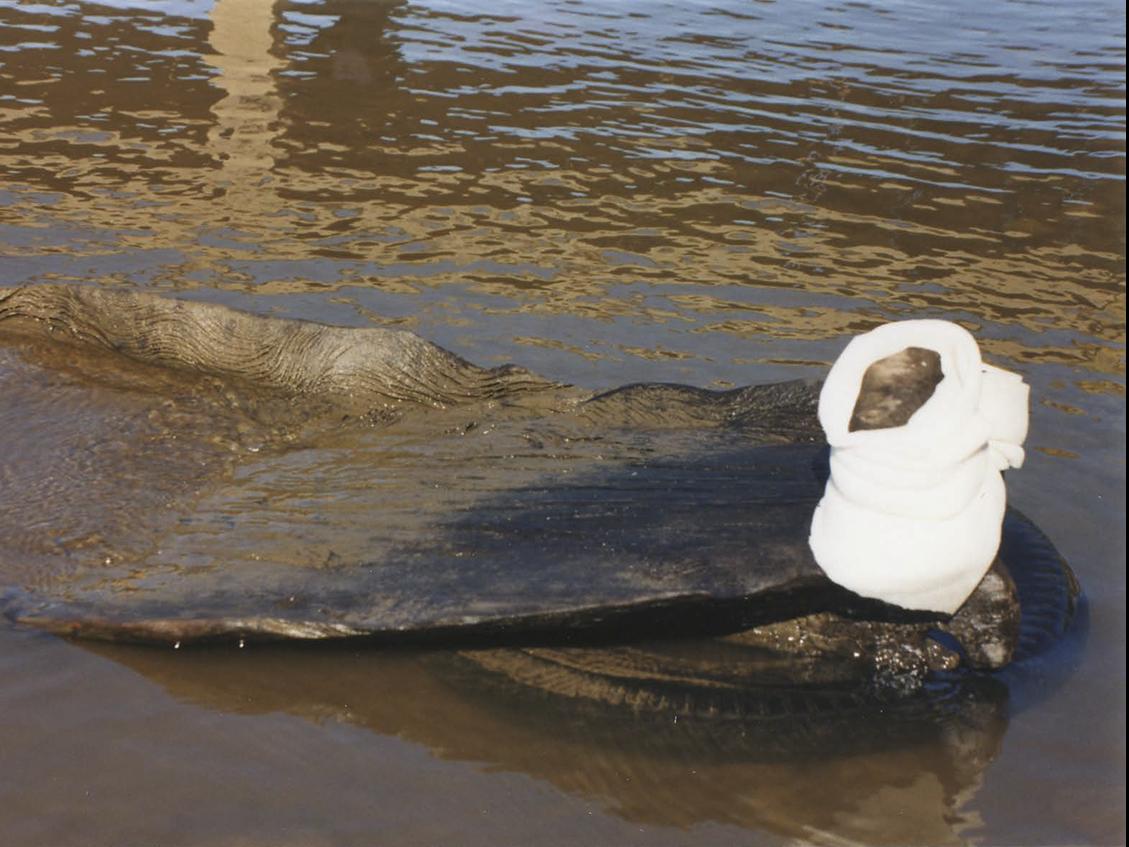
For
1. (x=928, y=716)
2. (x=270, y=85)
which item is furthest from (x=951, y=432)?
(x=270, y=85)

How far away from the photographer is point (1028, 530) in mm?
3355

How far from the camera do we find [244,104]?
27.6ft

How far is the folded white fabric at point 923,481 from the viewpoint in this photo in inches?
105

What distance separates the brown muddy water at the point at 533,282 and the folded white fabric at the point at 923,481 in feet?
1.33

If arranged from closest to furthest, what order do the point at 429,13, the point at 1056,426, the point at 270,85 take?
the point at 1056,426
the point at 270,85
the point at 429,13

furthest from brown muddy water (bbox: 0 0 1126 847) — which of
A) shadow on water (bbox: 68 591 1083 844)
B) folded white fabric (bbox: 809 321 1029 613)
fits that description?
folded white fabric (bbox: 809 321 1029 613)

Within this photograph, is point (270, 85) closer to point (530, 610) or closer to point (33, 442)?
point (33, 442)

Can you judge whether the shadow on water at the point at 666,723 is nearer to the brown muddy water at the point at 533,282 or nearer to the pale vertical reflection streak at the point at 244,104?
the brown muddy water at the point at 533,282

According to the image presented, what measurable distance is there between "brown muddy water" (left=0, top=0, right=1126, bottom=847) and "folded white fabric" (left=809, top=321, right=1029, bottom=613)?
40 cm

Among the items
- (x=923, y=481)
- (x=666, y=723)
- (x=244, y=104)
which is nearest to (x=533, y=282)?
(x=666, y=723)

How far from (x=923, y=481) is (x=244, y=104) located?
6.71 metres

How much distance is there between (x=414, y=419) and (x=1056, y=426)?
2146 millimetres

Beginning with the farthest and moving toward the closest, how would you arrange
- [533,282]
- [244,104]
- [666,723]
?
[244,104], [533,282], [666,723]

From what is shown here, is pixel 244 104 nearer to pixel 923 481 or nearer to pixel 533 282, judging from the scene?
pixel 533 282
